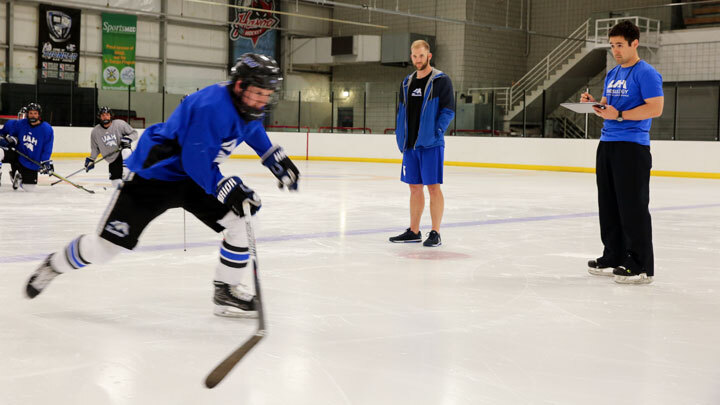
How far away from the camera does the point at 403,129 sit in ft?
16.5

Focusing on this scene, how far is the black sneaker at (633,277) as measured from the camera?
3.74m

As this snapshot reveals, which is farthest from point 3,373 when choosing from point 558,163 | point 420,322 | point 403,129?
point 558,163

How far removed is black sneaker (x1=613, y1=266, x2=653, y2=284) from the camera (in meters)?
3.74

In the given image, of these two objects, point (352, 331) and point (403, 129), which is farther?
point (403, 129)

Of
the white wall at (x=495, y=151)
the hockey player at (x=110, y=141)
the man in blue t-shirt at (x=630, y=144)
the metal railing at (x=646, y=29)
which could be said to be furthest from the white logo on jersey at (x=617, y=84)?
the metal railing at (x=646, y=29)

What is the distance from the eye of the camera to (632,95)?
12.1ft

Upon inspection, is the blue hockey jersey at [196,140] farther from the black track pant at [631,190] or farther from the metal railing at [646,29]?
the metal railing at [646,29]

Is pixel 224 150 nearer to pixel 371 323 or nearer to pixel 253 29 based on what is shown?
pixel 371 323

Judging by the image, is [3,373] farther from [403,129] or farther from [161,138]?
[403,129]

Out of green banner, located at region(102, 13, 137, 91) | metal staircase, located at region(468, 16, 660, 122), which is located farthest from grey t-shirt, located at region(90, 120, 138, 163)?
green banner, located at region(102, 13, 137, 91)

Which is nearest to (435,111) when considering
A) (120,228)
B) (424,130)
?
(424,130)

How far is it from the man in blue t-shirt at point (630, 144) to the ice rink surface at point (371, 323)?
0.63ft

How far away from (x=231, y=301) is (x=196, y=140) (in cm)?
71

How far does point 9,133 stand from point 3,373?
7.23m
